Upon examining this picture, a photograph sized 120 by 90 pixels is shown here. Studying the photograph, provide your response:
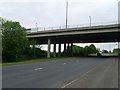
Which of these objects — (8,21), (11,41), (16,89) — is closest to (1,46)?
(11,41)

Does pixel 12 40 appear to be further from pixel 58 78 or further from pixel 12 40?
pixel 58 78

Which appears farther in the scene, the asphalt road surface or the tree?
the tree

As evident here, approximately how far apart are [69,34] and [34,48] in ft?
44.2

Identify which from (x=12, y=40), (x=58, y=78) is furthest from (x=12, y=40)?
(x=58, y=78)

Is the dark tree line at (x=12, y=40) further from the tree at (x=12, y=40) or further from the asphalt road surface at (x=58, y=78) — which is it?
the asphalt road surface at (x=58, y=78)

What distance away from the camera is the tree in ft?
197

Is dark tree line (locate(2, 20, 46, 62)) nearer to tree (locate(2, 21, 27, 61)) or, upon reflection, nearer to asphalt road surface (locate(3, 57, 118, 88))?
tree (locate(2, 21, 27, 61))

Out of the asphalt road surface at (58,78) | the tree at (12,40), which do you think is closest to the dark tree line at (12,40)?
the tree at (12,40)

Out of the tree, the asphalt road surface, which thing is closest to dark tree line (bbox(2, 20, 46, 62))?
the tree

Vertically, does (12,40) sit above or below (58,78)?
above

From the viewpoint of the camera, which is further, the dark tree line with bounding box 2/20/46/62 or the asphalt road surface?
the dark tree line with bounding box 2/20/46/62

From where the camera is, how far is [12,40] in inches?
2375

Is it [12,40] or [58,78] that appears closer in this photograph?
[58,78]

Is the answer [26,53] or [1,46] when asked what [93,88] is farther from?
[26,53]
